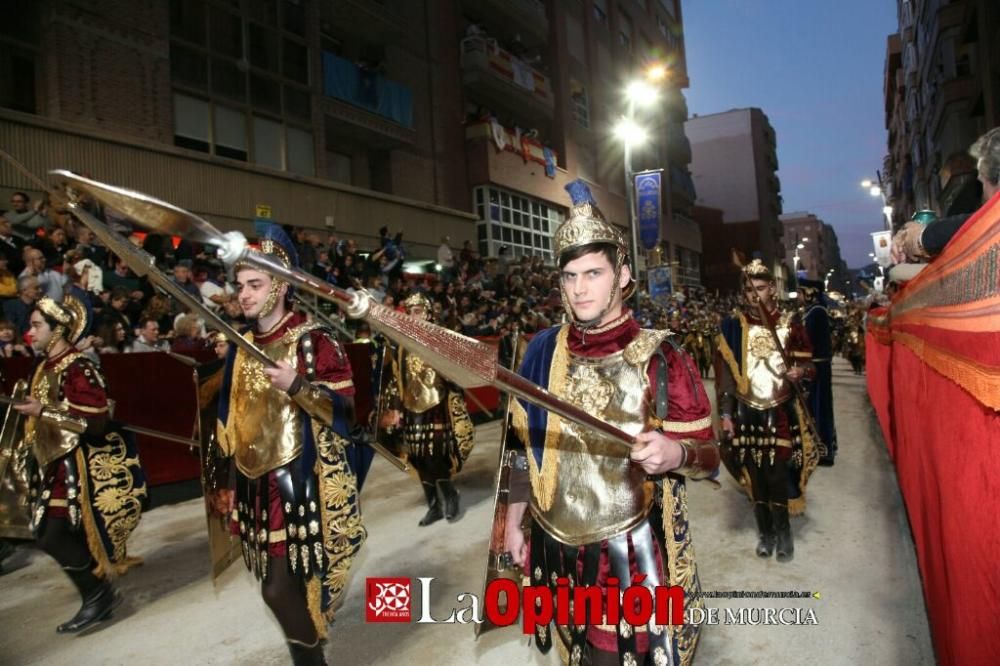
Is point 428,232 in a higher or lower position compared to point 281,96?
lower

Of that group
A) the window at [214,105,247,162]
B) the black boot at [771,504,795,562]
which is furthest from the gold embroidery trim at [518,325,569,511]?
the window at [214,105,247,162]

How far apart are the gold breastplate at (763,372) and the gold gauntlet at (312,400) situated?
3.46 meters

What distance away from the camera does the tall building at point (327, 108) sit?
37.4 feet

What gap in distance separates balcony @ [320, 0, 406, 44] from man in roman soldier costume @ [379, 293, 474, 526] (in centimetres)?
1490

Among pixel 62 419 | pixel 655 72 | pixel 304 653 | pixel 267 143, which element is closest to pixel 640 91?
pixel 655 72

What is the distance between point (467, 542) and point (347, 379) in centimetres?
290

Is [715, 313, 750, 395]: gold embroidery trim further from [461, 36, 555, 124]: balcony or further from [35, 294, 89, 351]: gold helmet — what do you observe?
[461, 36, 555, 124]: balcony

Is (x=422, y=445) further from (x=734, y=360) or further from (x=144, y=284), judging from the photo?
(x=144, y=284)

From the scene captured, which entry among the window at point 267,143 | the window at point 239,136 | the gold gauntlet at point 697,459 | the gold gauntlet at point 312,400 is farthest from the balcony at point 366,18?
the gold gauntlet at point 697,459

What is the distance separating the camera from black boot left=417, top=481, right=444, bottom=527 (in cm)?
600

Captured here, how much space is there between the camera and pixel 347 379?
10.2 feet

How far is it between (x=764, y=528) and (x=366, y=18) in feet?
61.4

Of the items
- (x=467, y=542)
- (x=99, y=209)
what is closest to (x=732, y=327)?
(x=467, y=542)

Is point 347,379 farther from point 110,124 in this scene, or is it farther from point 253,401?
point 110,124
